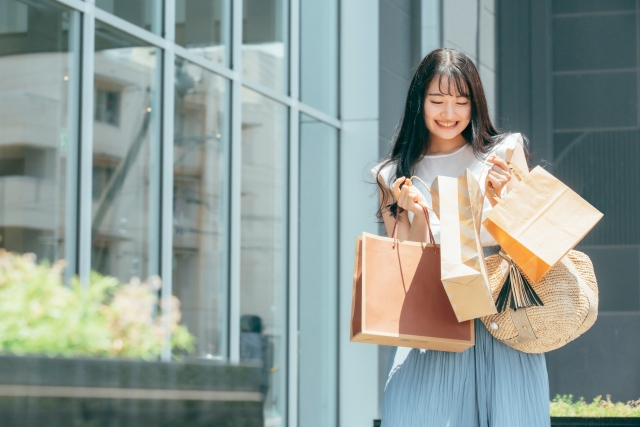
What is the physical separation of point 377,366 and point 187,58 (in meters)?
3.17

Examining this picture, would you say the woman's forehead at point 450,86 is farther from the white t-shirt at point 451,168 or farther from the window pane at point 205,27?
the window pane at point 205,27

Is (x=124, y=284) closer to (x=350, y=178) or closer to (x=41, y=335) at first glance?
Result: (x=41, y=335)

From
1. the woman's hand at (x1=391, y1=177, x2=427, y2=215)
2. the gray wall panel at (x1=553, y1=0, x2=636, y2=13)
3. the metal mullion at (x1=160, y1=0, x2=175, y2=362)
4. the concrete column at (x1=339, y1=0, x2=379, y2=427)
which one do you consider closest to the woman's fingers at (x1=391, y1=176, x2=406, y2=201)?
the woman's hand at (x1=391, y1=177, x2=427, y2=215)

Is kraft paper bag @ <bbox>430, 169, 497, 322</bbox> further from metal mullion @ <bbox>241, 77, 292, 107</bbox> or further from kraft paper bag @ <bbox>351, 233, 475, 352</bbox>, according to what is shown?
metal mullion @ <bbox>241, 77, 292, 107</bbox>

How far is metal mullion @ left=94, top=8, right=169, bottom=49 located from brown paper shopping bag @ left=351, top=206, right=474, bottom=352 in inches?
91.2

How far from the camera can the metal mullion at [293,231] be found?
6695 mm

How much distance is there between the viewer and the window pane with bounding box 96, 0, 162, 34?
468 cm

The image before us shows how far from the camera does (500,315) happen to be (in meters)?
2.84

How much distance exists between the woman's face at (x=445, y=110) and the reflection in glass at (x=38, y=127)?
1.81 meters

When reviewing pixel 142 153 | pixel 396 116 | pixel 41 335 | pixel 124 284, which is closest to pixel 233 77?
pixel 142 153

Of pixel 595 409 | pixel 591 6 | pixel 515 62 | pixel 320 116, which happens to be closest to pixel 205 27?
pixel 320 116

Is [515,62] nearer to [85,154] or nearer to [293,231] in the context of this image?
[293,231]

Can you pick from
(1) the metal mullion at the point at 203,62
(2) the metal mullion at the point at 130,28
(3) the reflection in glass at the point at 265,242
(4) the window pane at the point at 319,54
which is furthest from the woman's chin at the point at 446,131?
(4) the window pane at the point at 319,54

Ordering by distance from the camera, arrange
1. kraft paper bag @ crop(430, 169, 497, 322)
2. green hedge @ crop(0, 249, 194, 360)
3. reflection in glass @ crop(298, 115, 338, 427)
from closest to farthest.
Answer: green hedge @ crop(0, 249, 194, 360)
kraft paper bag @ crop(430, 169, 497, 322)
reflection in glass @ crop(298, 115, 338, 427)
